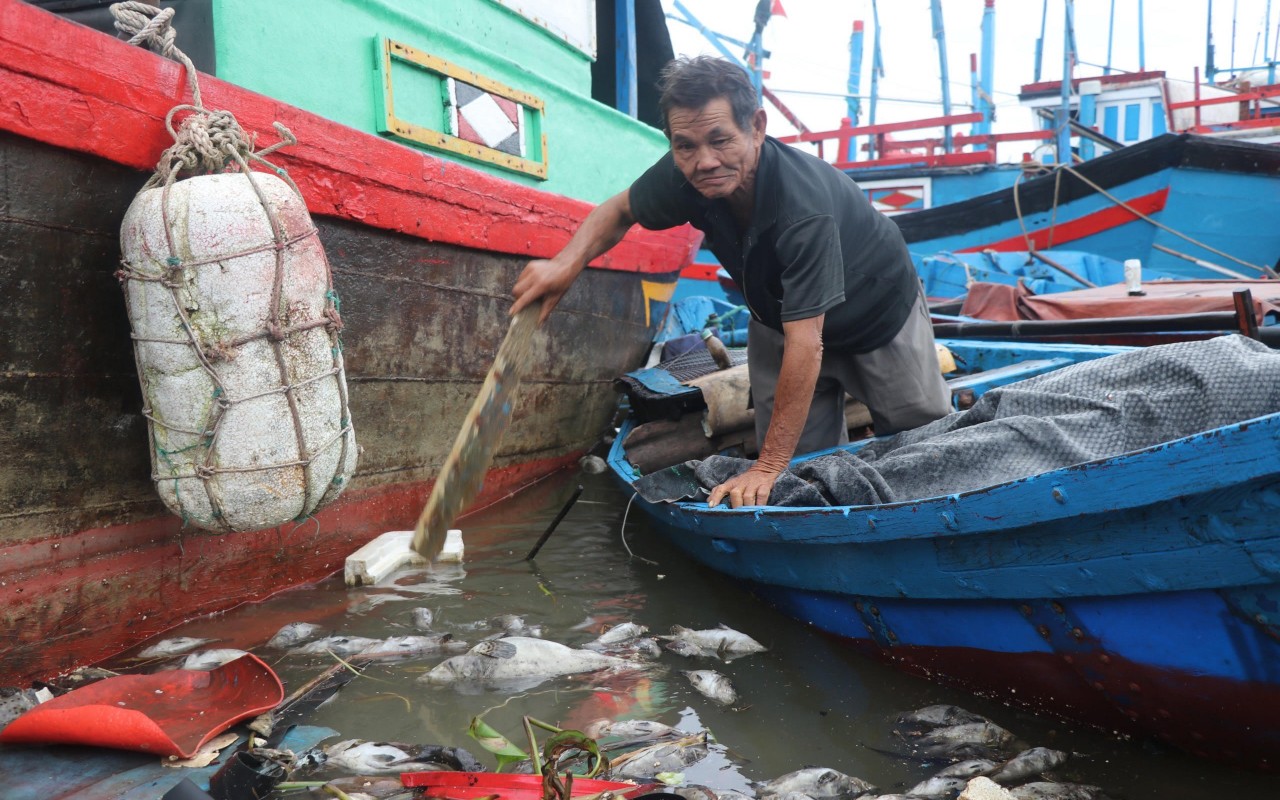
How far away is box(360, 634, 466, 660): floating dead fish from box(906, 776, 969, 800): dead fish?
162cm

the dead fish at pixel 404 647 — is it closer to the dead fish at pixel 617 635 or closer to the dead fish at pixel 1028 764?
the dead fish at pixel 617 635

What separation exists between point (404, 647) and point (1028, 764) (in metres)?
1.98

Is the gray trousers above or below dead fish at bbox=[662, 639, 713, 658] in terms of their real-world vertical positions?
above

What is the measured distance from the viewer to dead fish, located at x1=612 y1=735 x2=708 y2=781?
2.37 meters

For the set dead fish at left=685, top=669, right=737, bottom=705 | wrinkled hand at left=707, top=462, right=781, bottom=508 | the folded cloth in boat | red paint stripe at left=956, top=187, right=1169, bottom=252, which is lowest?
dead fish at left=685, top=669, right=737, bottom=705

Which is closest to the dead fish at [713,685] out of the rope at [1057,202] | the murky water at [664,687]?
the murky water at [664,687]

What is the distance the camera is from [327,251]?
3568mm

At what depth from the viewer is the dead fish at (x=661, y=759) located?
7.78 feet

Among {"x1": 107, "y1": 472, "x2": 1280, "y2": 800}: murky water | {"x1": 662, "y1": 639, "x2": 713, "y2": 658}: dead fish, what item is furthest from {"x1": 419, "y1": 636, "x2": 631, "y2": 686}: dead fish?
{"x1": 662, "y1": 639, "x2": 713, "y2": 658}: dead fish

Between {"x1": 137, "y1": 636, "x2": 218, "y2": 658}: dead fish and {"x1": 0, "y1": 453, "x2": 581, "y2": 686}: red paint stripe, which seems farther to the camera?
{"x1": 137, "y1": 636, "x2": 218, "y2": 658}: dead fish

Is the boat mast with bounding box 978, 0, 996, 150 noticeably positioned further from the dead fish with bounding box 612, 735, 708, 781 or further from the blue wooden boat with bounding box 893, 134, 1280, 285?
the dead fish with bounding box 612, 735, 708, 781

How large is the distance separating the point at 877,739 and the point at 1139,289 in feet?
14.8

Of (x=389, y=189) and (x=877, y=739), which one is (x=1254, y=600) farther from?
(x=389, y=189)

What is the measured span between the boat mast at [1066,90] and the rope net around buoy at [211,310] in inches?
624
